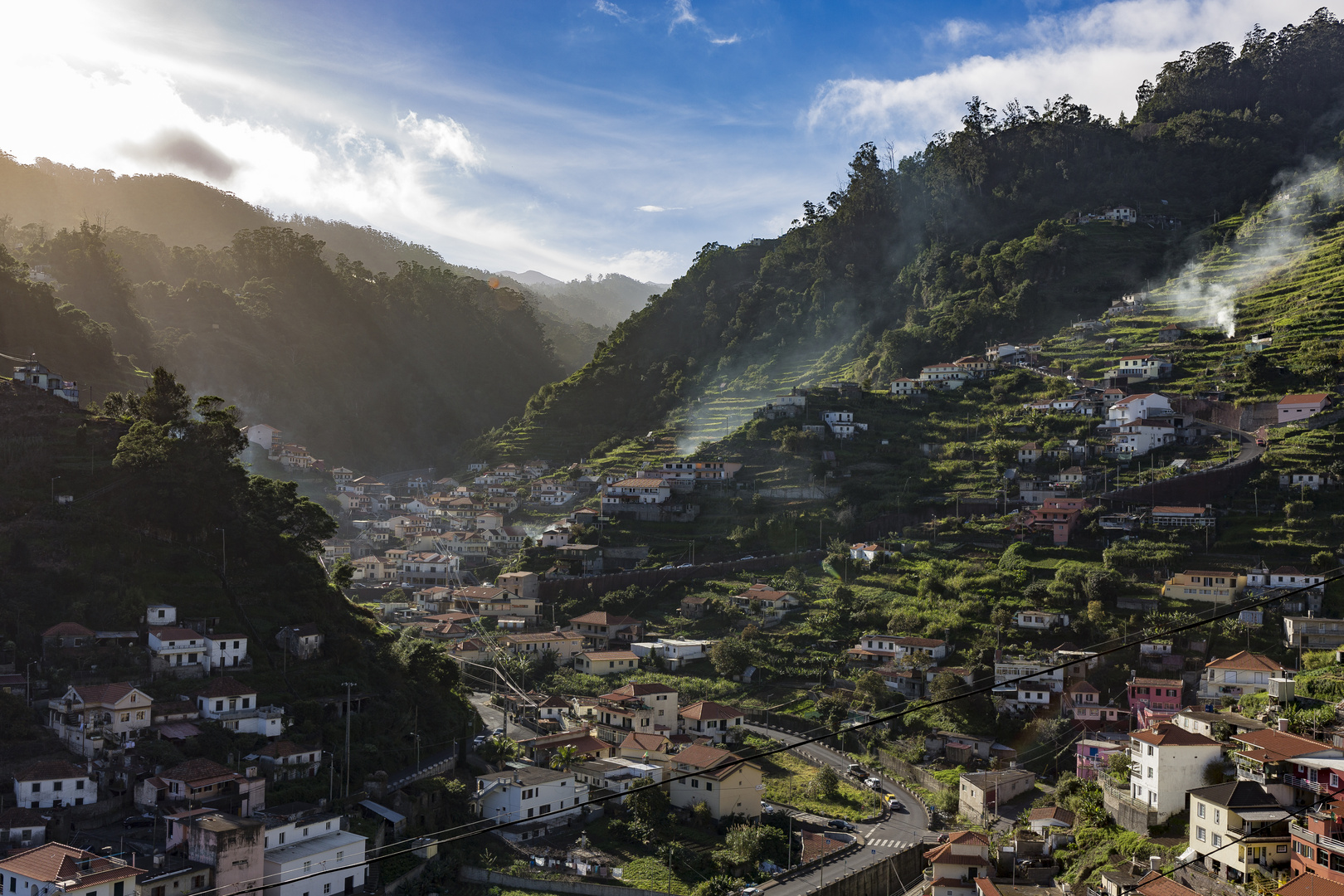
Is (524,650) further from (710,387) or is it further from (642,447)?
(710,387)

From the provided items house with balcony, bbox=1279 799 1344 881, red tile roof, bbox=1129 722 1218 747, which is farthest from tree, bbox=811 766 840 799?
house with balcony, bbox=1279 799 1344 881

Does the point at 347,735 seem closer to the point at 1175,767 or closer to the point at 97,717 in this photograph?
the point at 97,717

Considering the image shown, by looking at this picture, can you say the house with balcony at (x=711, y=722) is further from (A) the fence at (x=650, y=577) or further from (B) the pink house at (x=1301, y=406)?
(B) the pink house at (x=1301, y=406)

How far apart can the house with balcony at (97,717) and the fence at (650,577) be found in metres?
18.8

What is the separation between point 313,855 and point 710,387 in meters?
46.2

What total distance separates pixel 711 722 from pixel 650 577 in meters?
11.7

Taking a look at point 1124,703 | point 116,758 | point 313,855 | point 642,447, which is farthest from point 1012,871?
point 642,447

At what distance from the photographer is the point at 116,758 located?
19.5 metres

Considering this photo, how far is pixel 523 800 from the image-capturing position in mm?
21906

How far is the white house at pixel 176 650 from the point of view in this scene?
22.4m

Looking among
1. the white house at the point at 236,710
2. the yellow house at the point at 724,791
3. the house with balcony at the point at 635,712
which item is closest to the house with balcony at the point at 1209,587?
the house with balcony at the point at 635,712

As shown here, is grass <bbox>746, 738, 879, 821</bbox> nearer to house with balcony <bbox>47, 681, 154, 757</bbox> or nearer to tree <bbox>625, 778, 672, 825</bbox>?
tree <bbox>625, 778, 672, 825</bbox>

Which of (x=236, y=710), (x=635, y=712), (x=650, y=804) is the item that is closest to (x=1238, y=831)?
(x=650, y=804)

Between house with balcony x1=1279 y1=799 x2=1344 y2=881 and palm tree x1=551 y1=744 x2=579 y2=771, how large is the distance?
1445cm
